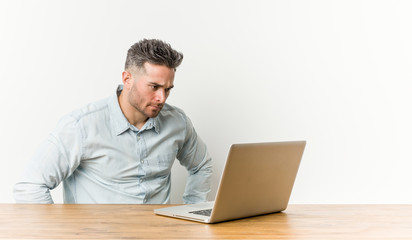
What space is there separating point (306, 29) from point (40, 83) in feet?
5.83

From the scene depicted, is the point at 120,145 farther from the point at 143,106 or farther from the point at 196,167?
the point at 196,167

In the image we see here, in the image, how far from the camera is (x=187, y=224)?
5.66 feet

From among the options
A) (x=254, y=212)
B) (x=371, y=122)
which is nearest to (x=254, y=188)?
(x=254, y=212)

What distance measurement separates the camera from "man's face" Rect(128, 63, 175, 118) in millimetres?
2814

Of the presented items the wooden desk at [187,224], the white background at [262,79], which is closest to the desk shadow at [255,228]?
the wooden desk at [187,224]

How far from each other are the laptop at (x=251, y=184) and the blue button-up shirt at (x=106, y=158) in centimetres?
91

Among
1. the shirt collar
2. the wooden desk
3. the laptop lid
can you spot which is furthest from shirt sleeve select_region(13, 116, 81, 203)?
the laptop lid

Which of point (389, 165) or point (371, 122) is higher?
point (371, 122)

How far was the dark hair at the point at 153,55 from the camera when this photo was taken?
282cm

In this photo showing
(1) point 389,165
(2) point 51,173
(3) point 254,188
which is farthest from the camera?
(1) point 389,165

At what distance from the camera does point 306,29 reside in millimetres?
3709

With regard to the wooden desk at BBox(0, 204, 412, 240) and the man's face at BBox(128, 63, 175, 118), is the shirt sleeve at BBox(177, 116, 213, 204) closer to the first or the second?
the man's face at BBox(128, 63, 175, 118)

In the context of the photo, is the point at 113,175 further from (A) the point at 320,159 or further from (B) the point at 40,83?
(A) the point at 320,159

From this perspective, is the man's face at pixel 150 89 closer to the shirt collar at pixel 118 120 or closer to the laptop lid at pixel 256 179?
the shirt collar at pixel 118 120
